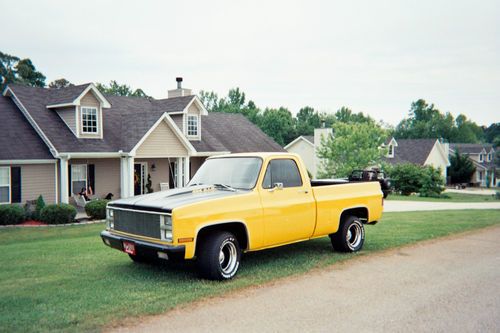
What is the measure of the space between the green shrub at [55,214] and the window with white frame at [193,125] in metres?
10.9

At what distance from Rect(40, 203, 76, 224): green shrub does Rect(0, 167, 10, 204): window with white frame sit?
2.99 m

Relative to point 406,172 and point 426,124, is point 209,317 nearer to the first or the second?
point 406,172

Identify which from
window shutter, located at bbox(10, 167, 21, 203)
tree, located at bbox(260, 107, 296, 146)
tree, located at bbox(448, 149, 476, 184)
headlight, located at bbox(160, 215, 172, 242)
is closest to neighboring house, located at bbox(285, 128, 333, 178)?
tree, located at bbox(260, 107, 296, 146)

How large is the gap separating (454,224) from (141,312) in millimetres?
10788

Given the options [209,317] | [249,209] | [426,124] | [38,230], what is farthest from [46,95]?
[426,124]

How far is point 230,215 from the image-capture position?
6.91 meters

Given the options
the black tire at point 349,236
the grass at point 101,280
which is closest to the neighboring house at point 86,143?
the grass at point 101,280

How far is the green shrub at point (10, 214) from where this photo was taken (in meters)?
16.4

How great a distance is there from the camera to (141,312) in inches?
217

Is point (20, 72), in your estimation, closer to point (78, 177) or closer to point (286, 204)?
point (78, 177)

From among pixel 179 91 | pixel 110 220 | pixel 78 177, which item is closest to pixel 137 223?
pixel 110 220

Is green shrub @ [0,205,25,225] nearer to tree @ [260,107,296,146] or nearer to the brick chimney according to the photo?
the brick chimney

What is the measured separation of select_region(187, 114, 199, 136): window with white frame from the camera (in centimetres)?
2680

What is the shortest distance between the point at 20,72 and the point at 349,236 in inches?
1870
